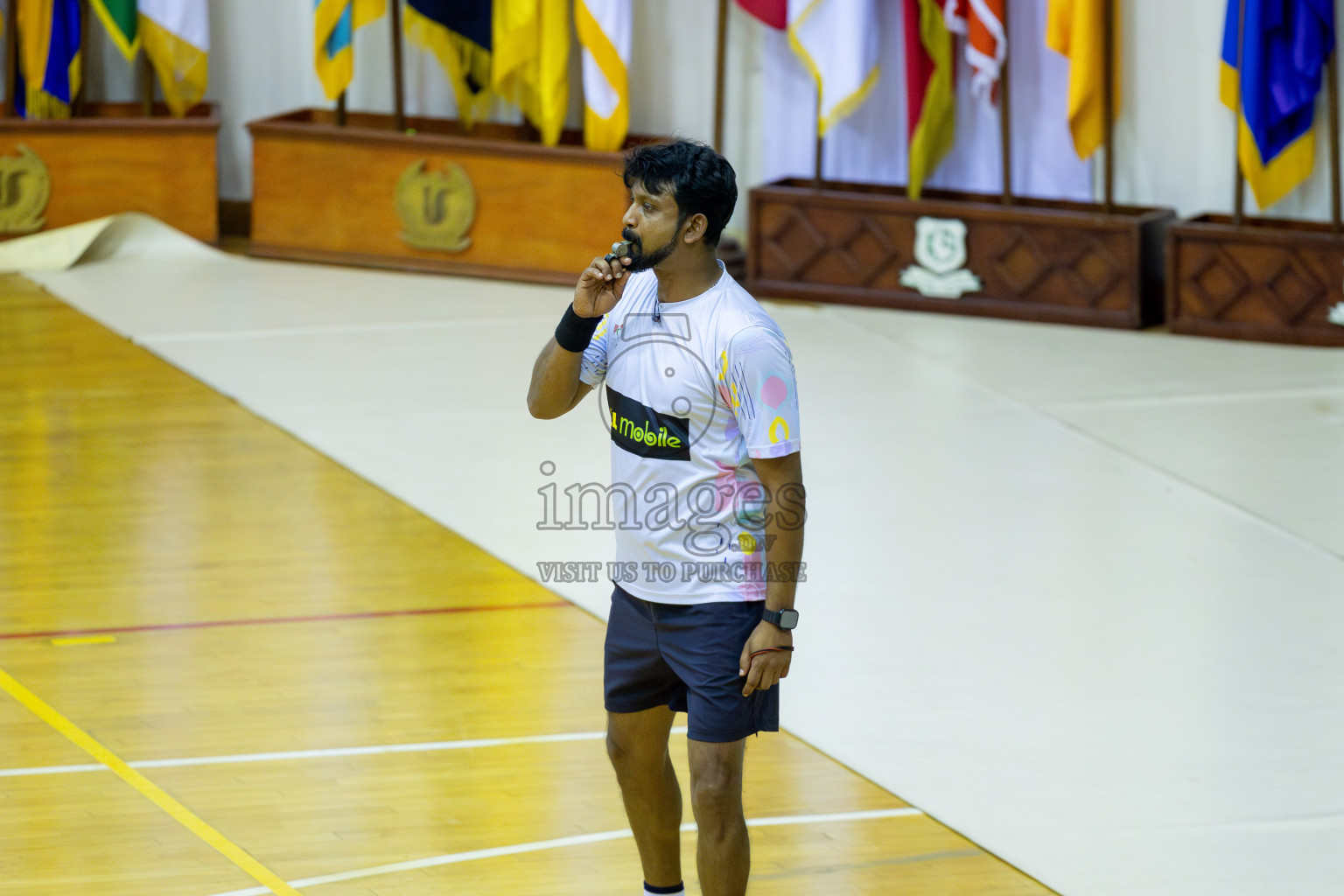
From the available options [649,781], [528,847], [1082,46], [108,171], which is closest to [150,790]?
[528,847]

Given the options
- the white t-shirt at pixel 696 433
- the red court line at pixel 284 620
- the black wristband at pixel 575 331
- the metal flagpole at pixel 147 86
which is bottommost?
the red court line at pixel 284 620

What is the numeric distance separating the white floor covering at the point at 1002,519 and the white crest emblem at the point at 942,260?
19 centimetres

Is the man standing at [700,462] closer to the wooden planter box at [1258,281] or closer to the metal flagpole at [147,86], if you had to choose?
the wooden planter box at [1258,281]

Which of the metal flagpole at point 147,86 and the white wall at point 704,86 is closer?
the white wall at point 704,86

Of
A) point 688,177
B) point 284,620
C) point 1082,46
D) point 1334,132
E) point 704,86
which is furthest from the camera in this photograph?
point 704,86

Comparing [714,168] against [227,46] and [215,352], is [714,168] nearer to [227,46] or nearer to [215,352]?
[215,352]

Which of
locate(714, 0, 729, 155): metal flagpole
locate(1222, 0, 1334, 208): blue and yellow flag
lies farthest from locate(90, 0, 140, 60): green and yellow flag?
locate(1222, 0, 1334, 208): blue and yellow flag

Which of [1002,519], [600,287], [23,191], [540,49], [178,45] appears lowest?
[1002,519]

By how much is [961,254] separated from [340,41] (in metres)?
3.47

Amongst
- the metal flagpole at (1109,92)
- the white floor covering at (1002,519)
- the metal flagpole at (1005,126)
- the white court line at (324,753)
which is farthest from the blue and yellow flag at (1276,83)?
the white court line at (324,753)

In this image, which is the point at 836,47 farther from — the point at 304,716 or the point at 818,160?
the point at 304,716

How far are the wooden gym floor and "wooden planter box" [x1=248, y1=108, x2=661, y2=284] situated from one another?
9.86 feet

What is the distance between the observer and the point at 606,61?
903cm

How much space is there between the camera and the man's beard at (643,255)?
9.46 ft
